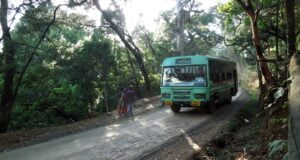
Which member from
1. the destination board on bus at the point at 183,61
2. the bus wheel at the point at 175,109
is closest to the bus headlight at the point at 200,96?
the destination board on bus at the point at 183,61

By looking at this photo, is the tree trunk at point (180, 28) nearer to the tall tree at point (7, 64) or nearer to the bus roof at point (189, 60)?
the bus roof at point (189, 60)

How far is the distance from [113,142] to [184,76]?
720 cm

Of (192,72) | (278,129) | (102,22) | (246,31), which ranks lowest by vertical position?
(278,129)

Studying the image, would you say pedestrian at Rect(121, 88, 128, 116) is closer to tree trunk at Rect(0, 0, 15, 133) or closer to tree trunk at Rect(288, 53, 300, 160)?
tree trunk at Rect(0, 0, 15, 133)

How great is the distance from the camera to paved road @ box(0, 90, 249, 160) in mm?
9781

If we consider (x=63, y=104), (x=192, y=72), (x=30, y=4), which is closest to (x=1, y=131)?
(x=30, y=4)

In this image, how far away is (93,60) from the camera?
2727 cm

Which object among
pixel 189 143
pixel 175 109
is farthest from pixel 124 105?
pixel 189 143

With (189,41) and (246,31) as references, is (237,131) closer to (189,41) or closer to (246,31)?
(246,31)

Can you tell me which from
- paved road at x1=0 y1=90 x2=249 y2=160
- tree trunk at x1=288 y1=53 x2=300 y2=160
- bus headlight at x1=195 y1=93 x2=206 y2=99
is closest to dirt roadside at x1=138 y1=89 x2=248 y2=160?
paved road at x1=0 y1=90 x2=249 y2=160

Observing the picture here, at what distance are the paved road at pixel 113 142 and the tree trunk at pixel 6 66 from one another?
4039 millimetres

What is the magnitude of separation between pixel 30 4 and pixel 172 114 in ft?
29.0

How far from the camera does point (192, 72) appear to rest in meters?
17.4

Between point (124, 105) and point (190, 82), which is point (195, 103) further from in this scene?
point (124, 105)
